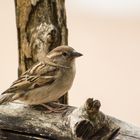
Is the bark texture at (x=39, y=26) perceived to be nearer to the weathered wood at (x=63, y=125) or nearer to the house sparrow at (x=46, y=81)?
the house sparrow at (x=46, y=81)

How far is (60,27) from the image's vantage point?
6.56 ft

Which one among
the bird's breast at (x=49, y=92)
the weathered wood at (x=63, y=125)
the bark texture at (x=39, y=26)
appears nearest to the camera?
the weathered wood at (x=63, y=125)

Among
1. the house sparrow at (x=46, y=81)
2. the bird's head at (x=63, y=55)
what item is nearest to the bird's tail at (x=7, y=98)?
the house sparrow at (x=46, y=81)

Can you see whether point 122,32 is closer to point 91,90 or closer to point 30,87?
point 91,90

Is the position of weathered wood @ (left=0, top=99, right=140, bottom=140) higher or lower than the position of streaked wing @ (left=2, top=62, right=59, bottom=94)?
lower

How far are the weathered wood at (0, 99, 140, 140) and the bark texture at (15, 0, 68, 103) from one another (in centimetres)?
20

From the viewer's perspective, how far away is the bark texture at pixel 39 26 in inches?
77.9

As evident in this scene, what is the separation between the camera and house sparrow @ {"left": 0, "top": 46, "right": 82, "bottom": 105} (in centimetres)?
185

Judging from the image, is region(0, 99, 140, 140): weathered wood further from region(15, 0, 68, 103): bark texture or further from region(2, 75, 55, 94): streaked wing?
region(15, 0, 68, 103): bark texture

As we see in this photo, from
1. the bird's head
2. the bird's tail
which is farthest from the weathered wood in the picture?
the bird's head

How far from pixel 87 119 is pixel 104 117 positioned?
79 millimetres

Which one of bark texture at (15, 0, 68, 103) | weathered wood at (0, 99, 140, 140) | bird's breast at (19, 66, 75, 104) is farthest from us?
bark texture at (15, 0, 68, 103)

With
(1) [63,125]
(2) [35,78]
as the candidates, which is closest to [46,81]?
(2) [35,78]

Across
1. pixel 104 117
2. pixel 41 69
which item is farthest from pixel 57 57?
pixel 104 117
